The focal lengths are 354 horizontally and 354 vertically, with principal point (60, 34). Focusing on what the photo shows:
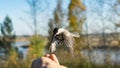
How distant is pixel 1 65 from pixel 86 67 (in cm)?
281

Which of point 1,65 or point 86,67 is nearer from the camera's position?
point 86,67

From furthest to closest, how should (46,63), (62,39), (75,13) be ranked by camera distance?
(75,13), (62,39), (46,63)

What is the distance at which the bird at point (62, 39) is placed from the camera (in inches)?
54.9

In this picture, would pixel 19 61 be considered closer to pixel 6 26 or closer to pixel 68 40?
pixel 68 40

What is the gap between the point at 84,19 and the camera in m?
9.91

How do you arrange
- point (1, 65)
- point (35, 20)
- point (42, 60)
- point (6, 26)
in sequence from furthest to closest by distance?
1. point (6, 26)
2. point (35, 20)
3. point (1, 65)
4. point (42, 60)

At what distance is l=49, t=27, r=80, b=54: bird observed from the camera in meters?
1.39

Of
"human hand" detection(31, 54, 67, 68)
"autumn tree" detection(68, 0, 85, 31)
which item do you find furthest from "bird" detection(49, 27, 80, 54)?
"autumn tree" detection(68, 0, 85, 31)

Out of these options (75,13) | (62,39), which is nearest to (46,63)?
(62,39)

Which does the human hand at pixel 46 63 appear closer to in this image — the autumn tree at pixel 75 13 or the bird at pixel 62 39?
the bird at pixel 62 39

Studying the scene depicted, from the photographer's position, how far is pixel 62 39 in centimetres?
143

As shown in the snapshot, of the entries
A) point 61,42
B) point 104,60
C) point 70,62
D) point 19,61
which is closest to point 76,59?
point 70,62

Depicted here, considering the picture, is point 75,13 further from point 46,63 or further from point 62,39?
point 46,63

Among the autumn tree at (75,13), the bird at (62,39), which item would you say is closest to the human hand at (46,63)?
the bird at (62,39)
